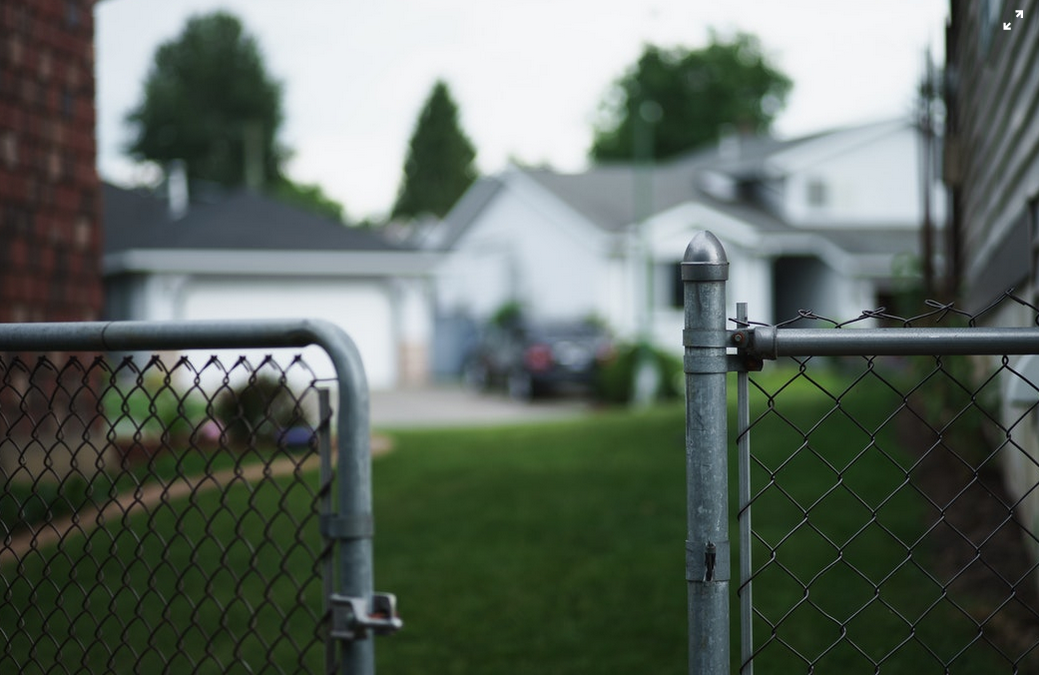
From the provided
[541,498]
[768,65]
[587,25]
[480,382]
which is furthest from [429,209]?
[541,498]

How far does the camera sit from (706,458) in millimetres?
1803

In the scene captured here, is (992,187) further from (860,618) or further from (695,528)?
(695,528)

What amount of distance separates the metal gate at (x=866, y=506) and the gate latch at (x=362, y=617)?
515mm

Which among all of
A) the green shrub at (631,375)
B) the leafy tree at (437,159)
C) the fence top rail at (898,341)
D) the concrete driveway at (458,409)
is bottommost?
the concrete driveway at (458,409)

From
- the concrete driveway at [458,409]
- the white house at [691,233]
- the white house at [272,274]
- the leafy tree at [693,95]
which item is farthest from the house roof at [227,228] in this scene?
the leafy tree at [693,95]

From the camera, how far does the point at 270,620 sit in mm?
5105

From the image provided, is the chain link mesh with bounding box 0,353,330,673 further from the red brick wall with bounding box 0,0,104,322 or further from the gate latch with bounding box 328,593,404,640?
the red brick wall with bounding box 0,0,104,322

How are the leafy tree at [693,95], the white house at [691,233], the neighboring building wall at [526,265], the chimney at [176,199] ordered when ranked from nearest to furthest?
1. the white house at [691,233]
2. the neighboring building wall at [526,265]
3. the chimney at [176,199]
4. the leafy tree at [693,95]

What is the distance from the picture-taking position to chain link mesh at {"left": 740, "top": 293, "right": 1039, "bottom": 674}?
9.34 ft

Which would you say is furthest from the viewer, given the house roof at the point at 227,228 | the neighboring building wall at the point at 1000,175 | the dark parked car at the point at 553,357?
the house roof at the point at 227,228

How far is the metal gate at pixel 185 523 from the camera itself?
1.70 meters

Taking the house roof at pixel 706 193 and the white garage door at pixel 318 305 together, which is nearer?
the white garage door at pixel 318 305

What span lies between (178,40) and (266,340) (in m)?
58.1

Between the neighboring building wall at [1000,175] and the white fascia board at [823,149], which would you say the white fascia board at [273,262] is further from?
the neighboring building wall at [1000,175]
